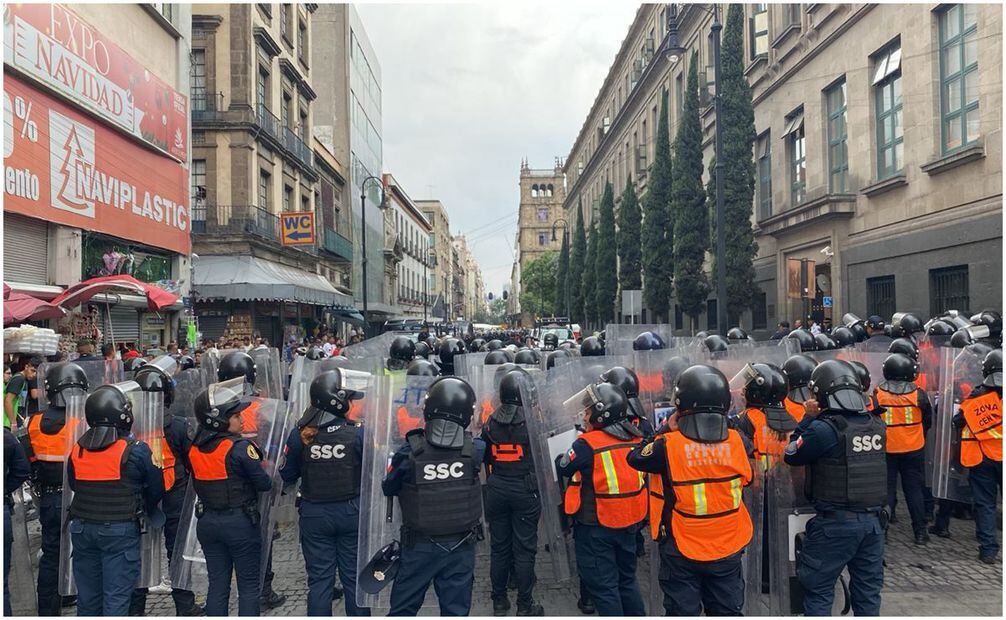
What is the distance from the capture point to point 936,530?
6.01m

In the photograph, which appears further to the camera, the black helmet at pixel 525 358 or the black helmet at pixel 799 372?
the black helmet at pixel 525 358

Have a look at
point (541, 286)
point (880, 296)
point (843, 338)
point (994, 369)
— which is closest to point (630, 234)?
point (880, 296)

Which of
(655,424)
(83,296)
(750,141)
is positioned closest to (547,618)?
(655,424)

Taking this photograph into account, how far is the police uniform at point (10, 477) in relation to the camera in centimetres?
445

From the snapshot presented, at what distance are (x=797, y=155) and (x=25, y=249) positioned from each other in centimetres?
2062

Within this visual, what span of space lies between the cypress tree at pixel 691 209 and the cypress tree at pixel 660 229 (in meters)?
3.22

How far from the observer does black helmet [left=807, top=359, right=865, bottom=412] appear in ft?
13.0

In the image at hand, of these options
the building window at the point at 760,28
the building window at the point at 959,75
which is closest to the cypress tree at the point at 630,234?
the building window at the point at 760,28

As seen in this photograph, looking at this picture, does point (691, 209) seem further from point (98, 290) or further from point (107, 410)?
point (107, 410)

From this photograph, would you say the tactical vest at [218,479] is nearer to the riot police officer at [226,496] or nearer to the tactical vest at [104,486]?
the riot police officer at [226,496]

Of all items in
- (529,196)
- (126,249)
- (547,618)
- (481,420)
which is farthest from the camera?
(529,196)

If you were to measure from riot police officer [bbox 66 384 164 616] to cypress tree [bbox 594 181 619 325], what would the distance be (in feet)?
110

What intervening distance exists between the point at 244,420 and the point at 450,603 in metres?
2.09

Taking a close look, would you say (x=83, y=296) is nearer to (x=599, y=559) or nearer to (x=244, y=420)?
(x=244, y=420)
